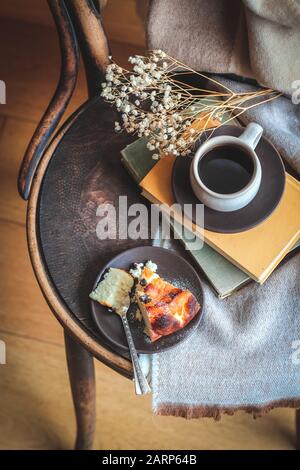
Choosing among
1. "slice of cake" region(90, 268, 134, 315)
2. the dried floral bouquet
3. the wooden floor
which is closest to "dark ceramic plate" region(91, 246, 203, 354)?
"slice of cake" region(90, 268, 134, 315)

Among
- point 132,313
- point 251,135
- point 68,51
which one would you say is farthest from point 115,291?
point 68,51

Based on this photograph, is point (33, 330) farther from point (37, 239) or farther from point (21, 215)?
point (37, 239)

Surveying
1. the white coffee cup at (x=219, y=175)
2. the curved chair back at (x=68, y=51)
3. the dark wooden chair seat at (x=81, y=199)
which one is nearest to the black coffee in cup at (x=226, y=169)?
the white coffee cup at (x=219, y=175)

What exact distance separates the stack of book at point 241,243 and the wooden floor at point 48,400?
513mm

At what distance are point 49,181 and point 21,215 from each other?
0.52 m

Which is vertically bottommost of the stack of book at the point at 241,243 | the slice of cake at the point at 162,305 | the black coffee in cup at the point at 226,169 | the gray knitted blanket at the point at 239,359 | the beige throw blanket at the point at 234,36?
the gray knitted blanket at the point at 239,359

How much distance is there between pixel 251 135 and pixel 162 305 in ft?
0.72

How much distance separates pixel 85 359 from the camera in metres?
0.79

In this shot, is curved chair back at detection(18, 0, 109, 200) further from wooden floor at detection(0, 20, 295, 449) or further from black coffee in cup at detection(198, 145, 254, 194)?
wooden floor at detection(0, 20, 295, 449)

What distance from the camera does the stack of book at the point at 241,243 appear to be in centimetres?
68

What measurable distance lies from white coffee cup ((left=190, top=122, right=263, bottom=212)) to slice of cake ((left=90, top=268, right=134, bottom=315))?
0.13 meters

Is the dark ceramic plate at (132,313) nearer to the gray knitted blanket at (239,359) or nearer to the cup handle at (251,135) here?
the gray knitted blanket at (239,359)
